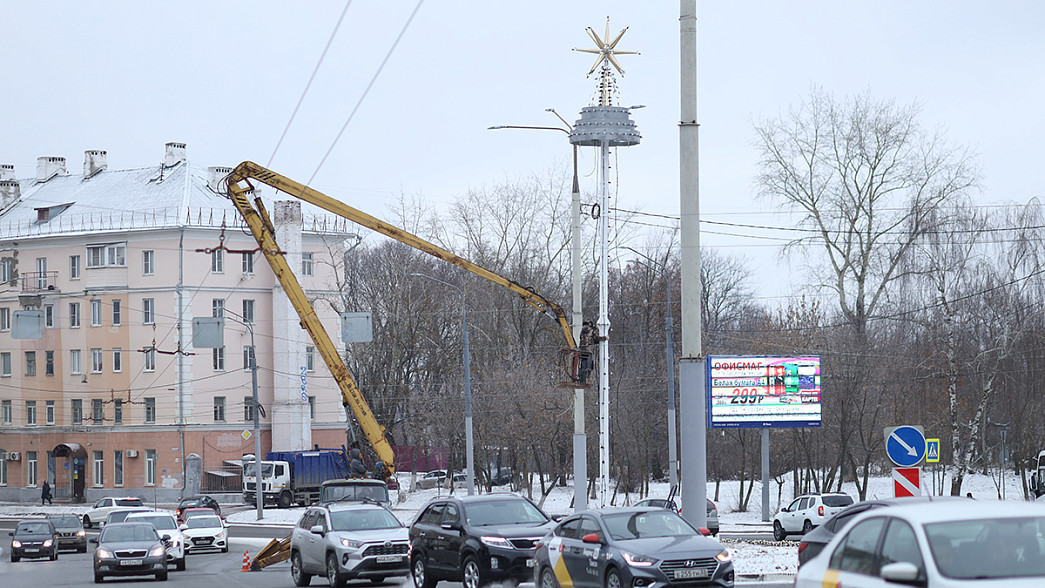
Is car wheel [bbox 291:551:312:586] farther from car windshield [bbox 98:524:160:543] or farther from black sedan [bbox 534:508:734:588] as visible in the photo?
black sedan [bbox 534:508:734:588]

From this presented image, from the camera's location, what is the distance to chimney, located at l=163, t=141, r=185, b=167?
79188 mm

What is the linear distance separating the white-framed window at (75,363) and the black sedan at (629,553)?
63.0m

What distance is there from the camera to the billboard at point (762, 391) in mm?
41094

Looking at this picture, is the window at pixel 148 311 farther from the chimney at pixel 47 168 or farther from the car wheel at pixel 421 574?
the car wheel at pixel 421 574

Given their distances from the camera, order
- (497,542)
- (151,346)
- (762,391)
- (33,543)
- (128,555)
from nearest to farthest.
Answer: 1. (497,542)
2. (128,555)
3. (33,543)
4. (762,391)
5. (151,346)

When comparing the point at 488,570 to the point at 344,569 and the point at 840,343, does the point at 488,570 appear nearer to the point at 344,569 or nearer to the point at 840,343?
the point at 344,569

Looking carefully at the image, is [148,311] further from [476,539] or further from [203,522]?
[476,539]

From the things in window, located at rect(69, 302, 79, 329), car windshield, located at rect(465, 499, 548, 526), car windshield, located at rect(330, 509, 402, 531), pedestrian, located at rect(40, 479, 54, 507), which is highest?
window, located at rect(69, 302, 79, 329)

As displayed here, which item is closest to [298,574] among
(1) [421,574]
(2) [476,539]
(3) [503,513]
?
(1) [421,574]

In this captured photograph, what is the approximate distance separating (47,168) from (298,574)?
7012 centimetres

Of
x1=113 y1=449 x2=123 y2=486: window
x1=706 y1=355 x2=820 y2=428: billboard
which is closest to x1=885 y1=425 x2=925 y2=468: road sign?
x1=706 y1=355 x2=820 y2=428: billboard

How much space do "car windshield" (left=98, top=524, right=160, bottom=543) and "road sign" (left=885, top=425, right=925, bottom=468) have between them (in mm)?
16682

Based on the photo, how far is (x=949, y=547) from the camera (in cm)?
772

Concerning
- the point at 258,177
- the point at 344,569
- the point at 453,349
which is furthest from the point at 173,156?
the point at 344,569
